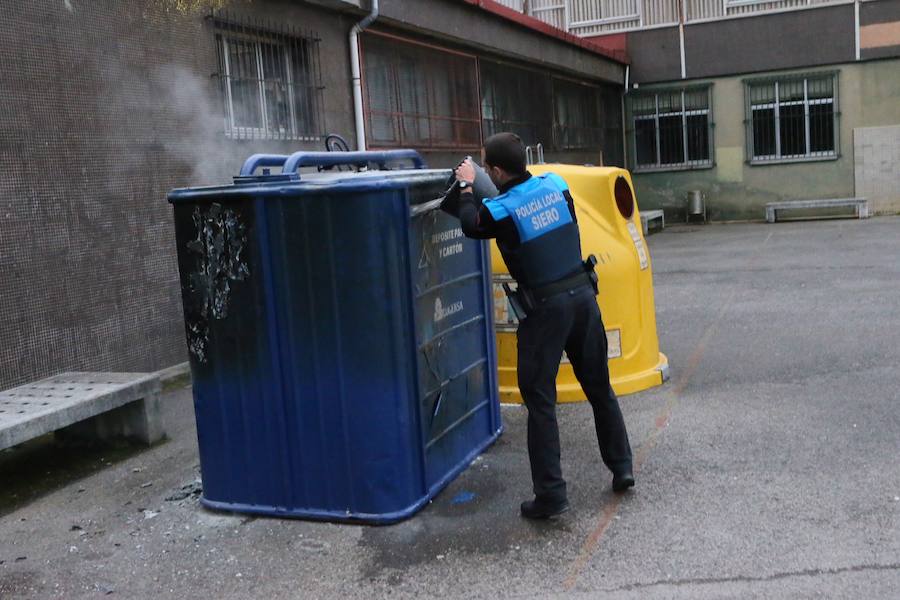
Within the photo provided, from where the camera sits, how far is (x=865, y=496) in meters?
3.90

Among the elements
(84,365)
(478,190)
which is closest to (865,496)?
(478,190)

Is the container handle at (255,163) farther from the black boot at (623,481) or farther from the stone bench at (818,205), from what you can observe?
the stone bench at (818,205)

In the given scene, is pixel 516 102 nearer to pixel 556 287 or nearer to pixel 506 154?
pixel 506 154

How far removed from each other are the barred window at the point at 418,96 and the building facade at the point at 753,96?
6.97 meters

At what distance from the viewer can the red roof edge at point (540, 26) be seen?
12.4 metres

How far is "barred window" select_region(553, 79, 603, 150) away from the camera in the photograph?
1688 centimetres

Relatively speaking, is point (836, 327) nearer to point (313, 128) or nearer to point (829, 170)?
point (313, 128)

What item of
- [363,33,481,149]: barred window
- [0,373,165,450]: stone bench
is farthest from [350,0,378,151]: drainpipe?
[0,373,165,450]: stone bench

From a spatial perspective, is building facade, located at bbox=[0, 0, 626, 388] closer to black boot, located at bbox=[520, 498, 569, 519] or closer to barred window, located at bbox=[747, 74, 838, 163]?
black boot, located at bbox=[520, 498, 569, 519]

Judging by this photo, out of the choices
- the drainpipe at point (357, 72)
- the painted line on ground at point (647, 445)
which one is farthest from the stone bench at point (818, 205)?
the drainpipe at point (357, 72)

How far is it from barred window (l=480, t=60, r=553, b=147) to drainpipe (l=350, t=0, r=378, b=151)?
12.5 ft

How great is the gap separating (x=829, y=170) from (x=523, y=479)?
1734 cm

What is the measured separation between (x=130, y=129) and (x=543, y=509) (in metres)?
4.48

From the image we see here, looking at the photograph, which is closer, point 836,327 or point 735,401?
point 735,401
